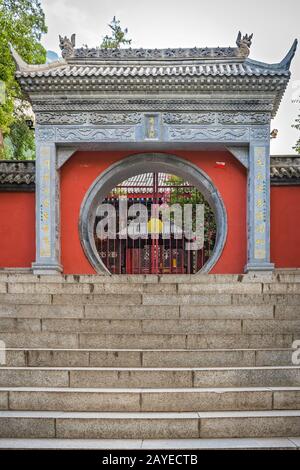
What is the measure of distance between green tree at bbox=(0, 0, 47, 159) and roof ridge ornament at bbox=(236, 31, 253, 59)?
475 centimetres

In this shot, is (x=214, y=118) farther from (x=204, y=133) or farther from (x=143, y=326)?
(x=143, y=326)

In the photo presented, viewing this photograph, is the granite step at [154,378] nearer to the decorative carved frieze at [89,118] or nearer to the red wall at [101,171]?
the red wall at [101,171]

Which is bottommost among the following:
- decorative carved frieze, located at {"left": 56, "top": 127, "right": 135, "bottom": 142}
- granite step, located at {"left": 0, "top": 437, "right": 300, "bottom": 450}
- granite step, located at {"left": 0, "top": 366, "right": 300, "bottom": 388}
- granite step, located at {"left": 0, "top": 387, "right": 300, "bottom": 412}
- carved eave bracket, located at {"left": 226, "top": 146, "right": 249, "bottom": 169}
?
granite step, located at {"left": 0, "top": 437, "right": 300, "bottom": 450}

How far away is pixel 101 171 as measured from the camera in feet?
37.6

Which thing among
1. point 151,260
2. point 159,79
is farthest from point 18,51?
point 151,260

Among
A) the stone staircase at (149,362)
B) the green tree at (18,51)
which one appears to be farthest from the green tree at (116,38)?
the stone staircase at (149,362)

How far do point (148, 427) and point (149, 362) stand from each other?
1.06 meters

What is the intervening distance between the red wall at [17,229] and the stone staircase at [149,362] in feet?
12.0

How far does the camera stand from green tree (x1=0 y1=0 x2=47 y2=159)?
13.0m

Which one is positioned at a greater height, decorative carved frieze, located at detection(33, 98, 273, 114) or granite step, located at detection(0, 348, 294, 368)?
decorative carved frieze, located at detection(33, 98, 273, 114)

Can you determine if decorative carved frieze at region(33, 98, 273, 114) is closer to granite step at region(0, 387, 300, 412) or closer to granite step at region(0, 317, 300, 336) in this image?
granite step at region(0, 317, 300, 336)

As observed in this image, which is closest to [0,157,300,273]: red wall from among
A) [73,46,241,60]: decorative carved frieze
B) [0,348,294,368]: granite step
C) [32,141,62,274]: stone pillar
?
[32,141,62,274]: stone pillar

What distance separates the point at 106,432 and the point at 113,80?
7.50 m

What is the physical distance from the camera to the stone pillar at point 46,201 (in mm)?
10781
